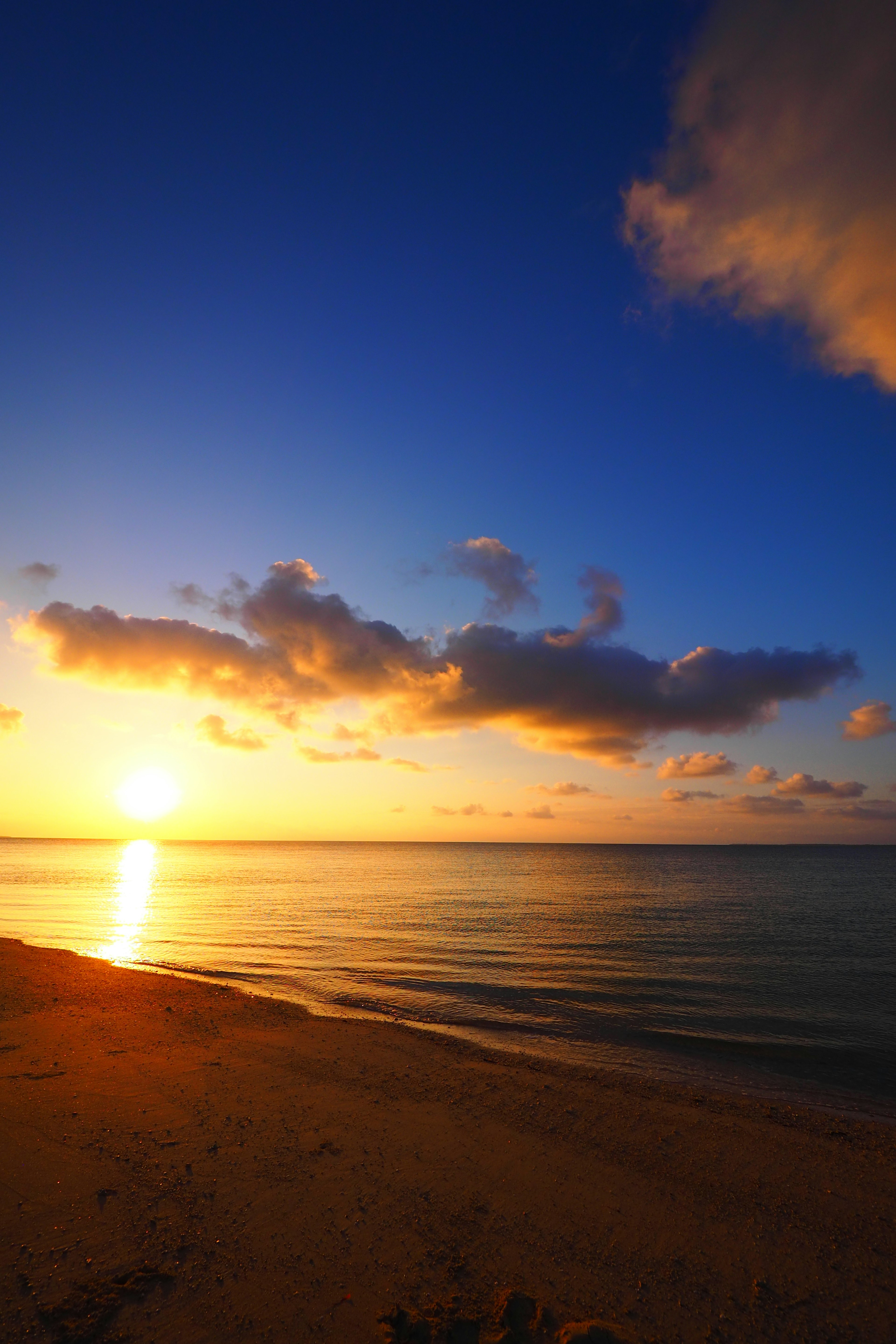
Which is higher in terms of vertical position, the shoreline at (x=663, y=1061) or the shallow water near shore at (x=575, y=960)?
the shoreline at (x=663, y=1061)

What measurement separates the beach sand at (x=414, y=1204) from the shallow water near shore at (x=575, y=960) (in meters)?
4.38

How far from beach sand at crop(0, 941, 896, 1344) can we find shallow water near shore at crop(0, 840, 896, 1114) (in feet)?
14.4

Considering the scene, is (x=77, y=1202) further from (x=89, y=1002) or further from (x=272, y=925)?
(x=272, y=925)

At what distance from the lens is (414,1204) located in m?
8.15

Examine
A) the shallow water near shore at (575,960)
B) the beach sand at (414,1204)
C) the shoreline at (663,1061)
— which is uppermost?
the beach sand at (414,1204)

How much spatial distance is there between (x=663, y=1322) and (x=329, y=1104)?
22.9 ft

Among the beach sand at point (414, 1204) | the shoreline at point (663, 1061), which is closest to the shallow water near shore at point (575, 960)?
the shoreline at point (663, 1061)

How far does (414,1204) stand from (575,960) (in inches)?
920

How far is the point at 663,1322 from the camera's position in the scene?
245 inches

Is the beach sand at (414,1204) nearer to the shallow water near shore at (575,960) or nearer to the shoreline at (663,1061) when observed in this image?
the shoreline at (663,1061)

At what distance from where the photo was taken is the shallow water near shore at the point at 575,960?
671 inches

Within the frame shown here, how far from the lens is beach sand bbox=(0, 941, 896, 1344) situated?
20.3 ft

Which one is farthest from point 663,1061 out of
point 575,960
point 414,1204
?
point 575,960

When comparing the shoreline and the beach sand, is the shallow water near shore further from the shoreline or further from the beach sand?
the beach sand
